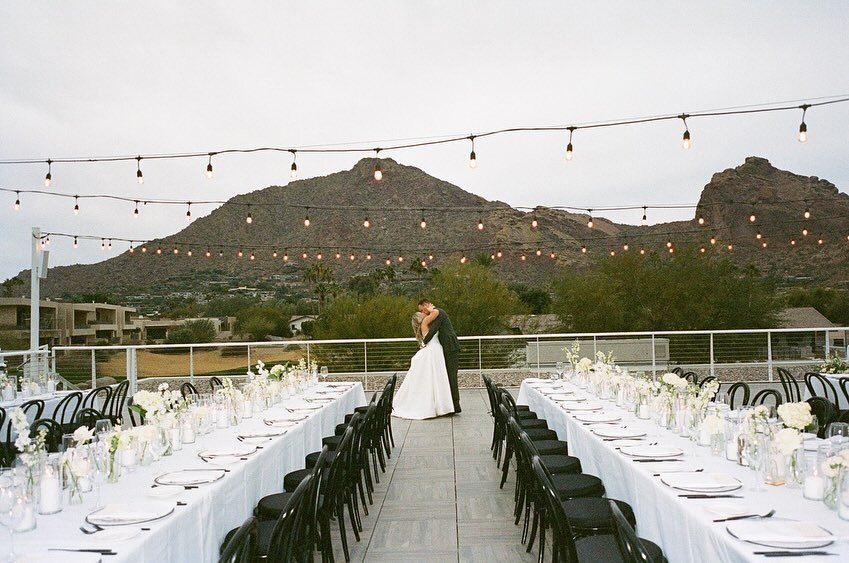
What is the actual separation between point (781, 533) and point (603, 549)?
3.48 feet

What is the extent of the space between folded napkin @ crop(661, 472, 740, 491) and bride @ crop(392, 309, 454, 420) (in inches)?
265

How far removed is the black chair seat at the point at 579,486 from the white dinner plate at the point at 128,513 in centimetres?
220

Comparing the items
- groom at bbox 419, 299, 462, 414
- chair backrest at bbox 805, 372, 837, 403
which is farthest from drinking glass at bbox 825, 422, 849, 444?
groom at bbox 419, 299, 462, 414

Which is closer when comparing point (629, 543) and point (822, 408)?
point (629, 543)

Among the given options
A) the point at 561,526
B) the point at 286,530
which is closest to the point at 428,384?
the point at 561,526

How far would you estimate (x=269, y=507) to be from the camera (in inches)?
155

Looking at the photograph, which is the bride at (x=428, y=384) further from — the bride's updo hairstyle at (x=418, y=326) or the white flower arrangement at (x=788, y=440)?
the white flower arrangement at (x=788, y=440)

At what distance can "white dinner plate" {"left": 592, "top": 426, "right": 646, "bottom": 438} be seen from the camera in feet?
14.2

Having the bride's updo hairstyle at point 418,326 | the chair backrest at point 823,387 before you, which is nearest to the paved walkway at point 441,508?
the bride's updo hairstyle at point 418,326

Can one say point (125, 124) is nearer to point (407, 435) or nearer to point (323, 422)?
point (407, 435)

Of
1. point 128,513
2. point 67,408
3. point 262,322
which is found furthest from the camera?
point 262,322

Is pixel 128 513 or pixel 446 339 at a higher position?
pixel 446 339

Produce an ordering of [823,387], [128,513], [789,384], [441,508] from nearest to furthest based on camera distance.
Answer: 1. [128,513]
2. [441,508]
3. [789,384]
4. [823,387]

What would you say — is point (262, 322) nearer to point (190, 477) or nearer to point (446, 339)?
point (446, 339)
